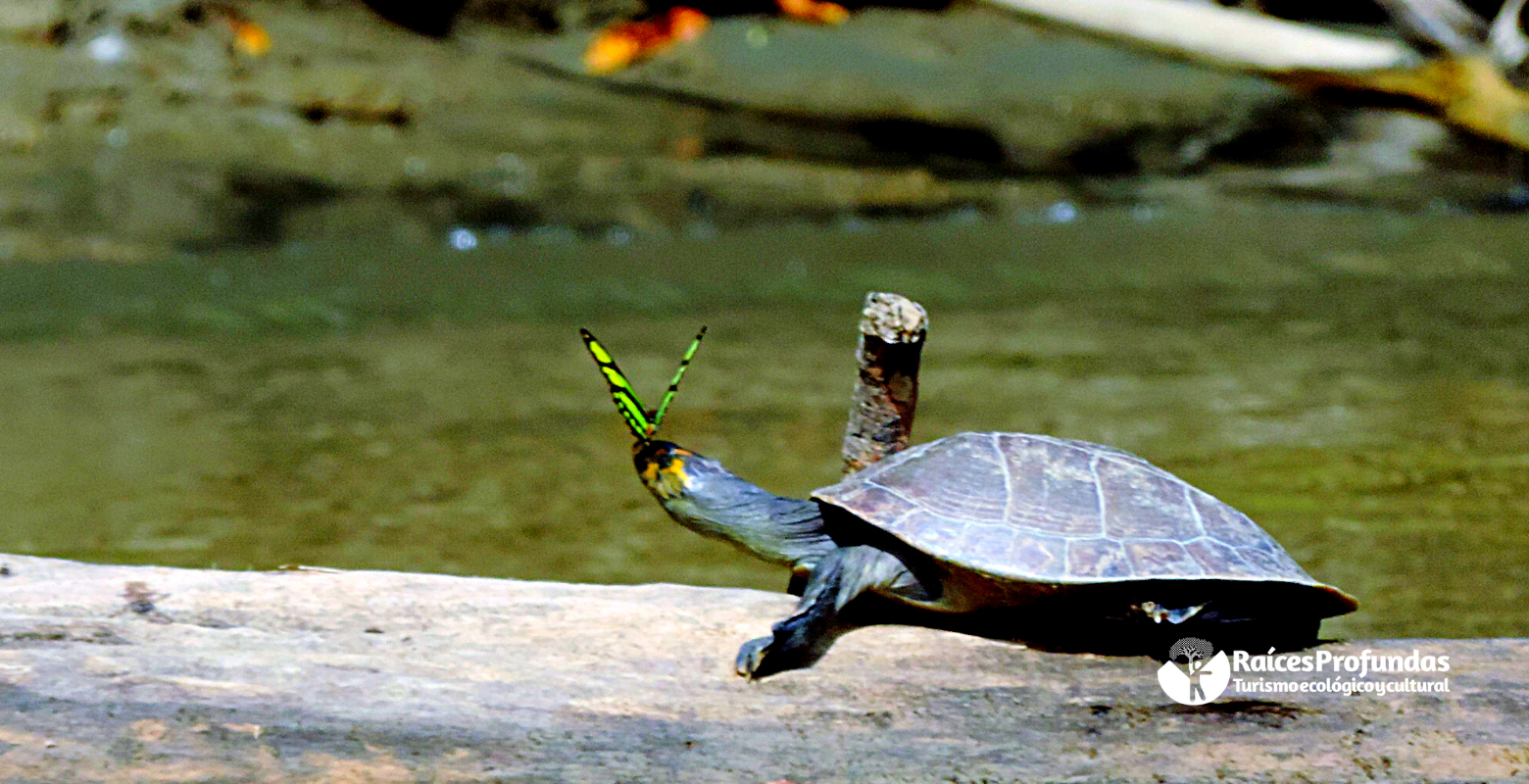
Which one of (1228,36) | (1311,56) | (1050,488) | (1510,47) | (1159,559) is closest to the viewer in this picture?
(1159,559)

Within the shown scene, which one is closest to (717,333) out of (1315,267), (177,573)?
(1315,267)

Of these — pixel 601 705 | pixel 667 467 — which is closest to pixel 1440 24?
pixel 667 467

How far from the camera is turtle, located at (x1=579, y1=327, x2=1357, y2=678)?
2197 mm

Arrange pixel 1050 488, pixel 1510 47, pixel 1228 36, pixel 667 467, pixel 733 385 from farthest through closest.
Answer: pixel 1228 36 < pixel 1510 47 < pixel 733 385 < pixel 667 467 < pixel 1050 488

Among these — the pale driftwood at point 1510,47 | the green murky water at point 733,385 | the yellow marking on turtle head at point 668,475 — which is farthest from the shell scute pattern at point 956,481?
the pale driftwood at point 1510,47

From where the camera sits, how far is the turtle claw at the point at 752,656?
2172mm

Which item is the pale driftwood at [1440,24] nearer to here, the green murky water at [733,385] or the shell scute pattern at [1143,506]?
the green murky water at [733,385]

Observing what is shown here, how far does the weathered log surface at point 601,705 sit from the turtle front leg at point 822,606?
0.12 feet

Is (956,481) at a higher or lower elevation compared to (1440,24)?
lower

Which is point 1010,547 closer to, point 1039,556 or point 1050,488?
point 1039,556

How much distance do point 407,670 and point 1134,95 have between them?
9292 millimetres

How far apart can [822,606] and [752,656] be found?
0.15m

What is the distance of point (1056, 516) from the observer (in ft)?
7.42

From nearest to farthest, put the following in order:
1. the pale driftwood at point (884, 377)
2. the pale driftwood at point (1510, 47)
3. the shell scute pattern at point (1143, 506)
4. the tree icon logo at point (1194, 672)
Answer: the tree icon logo at point (1194, 672) < the shell scute pattern at point (1143, 506) < the pale driftwood at point (884, 377) < the pale driftwood at point (1510, 47)
